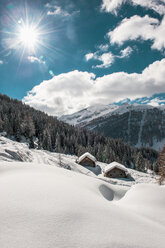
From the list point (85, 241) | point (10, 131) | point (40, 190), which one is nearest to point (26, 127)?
point (10, 131)

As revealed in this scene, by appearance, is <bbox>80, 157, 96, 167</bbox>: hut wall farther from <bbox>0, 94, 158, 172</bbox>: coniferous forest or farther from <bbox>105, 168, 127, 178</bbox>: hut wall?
<bbox>0, 94, 158, 172</bbox>: coniferous forest

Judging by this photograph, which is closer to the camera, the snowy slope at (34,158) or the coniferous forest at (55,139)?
the snowy slope at (34,158)

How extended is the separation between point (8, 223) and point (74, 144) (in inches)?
2928

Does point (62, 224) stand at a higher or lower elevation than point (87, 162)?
lower

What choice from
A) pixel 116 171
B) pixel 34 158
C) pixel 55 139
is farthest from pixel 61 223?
pixel 55 139

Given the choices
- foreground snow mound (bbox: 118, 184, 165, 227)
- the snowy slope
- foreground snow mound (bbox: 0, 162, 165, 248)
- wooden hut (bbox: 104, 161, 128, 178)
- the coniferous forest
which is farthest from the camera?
the coniferous forest

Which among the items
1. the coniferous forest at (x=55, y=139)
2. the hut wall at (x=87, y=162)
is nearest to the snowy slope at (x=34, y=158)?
the hut wall at (x=87, y=162)

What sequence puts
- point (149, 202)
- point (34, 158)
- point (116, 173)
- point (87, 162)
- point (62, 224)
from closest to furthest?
point (62, 224)
point (149, 202)
point (34, 158)
point (116, 173)
point (87, 162)

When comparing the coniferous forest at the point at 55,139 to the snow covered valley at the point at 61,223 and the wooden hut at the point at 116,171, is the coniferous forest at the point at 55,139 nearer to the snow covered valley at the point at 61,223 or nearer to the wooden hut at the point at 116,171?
the wooden hut at the point at 116,171

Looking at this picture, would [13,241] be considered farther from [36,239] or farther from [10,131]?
[10,131]

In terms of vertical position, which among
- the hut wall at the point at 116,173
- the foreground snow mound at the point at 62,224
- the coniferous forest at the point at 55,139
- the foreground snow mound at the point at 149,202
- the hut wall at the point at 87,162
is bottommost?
the hut wall at the point at 116,173

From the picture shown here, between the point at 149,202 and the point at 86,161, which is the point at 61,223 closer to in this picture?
the point at 149,202

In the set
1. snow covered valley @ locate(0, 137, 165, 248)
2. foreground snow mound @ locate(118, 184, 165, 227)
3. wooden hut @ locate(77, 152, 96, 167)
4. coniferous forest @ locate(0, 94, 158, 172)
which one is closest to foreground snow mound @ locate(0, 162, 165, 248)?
snow covered valley @ locate(0, 137, 165, 248)

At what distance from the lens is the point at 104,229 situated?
3.61 metres
